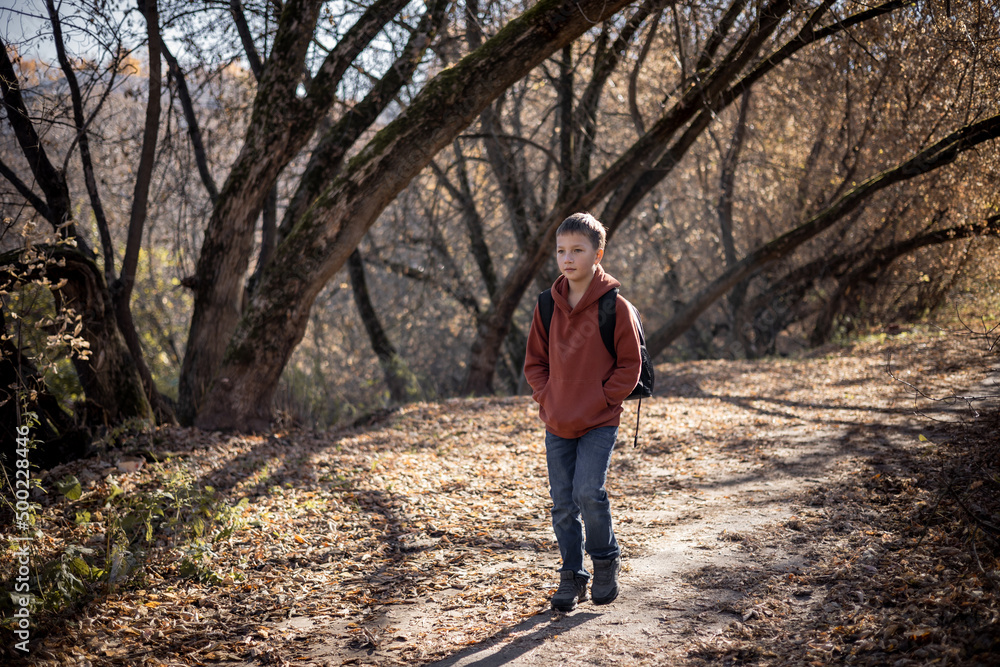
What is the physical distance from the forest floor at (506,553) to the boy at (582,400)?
26cm

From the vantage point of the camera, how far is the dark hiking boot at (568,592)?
3.39 meters

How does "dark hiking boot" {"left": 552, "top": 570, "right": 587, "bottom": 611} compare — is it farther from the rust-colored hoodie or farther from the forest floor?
the rust-colored hoodie

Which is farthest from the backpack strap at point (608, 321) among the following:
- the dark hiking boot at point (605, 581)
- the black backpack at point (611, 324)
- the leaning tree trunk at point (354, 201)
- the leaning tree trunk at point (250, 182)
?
the leaning tree trunk at point (250, 182)

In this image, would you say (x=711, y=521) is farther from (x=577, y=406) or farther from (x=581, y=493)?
(x=577, y=406)

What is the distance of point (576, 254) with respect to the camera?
3.31 m

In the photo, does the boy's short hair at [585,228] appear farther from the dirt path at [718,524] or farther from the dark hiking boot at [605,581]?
the dirt path at [718,524]

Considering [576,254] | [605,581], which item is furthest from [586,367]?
[605,581]

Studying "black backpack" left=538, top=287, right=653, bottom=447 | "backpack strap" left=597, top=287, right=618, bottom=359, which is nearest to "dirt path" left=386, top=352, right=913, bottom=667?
"black backpack" left=538, top=287, right=653, bottom=447

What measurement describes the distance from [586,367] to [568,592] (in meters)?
1.08

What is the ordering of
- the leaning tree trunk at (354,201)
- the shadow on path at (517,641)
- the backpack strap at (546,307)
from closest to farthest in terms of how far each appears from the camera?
the shadow on path at (517,641)
the backpack strap at (546,307)
the leaning tree trunk at (354,201)

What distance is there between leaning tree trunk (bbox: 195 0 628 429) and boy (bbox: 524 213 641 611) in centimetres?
298

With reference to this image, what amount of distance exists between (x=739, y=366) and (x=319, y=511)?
8.85 meters

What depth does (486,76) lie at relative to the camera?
5883mm

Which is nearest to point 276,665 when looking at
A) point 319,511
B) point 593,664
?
point 593,664
